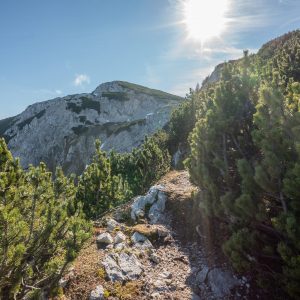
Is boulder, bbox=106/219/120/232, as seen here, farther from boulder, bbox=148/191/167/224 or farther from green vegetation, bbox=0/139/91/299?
green vegetation, bbox=0/139/91/299

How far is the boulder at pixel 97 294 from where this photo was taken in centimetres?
1206

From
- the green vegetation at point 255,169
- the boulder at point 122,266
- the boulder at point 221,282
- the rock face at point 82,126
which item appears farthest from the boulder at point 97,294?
the rock face at point 82,126

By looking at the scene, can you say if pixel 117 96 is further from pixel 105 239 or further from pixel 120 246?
pixel 120 246

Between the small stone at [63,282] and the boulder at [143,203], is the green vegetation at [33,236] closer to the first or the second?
the small stone at [63,282]

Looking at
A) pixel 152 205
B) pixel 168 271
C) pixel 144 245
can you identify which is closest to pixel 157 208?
pixel 152 205

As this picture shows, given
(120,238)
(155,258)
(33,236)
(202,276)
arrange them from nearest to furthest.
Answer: (33,236) → (202,276) → (155,258) → (120,238)

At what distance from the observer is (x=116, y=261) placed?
14031mm

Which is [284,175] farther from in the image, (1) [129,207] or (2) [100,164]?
(2) [100,164]

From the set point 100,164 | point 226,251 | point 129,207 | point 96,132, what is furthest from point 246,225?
point 96,132

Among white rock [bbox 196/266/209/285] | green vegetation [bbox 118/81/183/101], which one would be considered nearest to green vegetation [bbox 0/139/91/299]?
white rock [bbox 196/266/209/285]

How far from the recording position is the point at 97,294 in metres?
12.2

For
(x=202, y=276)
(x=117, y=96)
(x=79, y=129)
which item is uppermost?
(x=117, y=96)

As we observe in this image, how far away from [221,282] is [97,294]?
4756 mm

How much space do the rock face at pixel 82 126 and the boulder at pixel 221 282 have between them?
103505 millimetres
